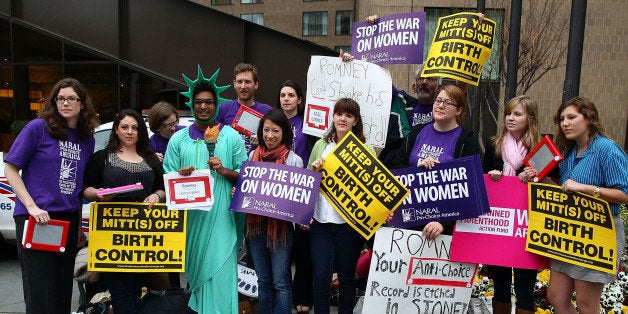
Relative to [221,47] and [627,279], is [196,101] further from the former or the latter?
[221,47]

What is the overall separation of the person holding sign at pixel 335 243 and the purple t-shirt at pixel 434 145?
365mm

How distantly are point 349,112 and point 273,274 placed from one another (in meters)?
1.41

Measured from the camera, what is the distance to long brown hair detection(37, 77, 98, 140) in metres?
3.70

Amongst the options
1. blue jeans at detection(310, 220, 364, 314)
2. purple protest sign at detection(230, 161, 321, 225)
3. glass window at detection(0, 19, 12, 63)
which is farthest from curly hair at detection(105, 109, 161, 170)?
glass window at detection(0, 19, 12, 63)

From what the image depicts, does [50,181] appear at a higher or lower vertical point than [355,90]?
lower

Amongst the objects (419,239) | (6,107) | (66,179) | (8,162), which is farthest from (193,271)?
(6,107)

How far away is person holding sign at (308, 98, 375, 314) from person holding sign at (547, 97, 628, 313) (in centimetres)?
144

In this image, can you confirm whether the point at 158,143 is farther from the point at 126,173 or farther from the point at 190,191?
the point at 190,191

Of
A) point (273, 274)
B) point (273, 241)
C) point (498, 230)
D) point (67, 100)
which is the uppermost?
point (67, 100)

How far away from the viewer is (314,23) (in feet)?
126

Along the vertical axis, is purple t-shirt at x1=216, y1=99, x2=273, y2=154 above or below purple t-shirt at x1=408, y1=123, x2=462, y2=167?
above

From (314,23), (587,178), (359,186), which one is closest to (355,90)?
(359,186)

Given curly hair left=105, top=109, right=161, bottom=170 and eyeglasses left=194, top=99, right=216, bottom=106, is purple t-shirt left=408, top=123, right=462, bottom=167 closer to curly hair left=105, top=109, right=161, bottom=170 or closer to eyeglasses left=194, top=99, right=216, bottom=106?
eyeglasses left=194, top=99, right=216, bottom=106

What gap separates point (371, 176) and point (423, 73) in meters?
1.37
